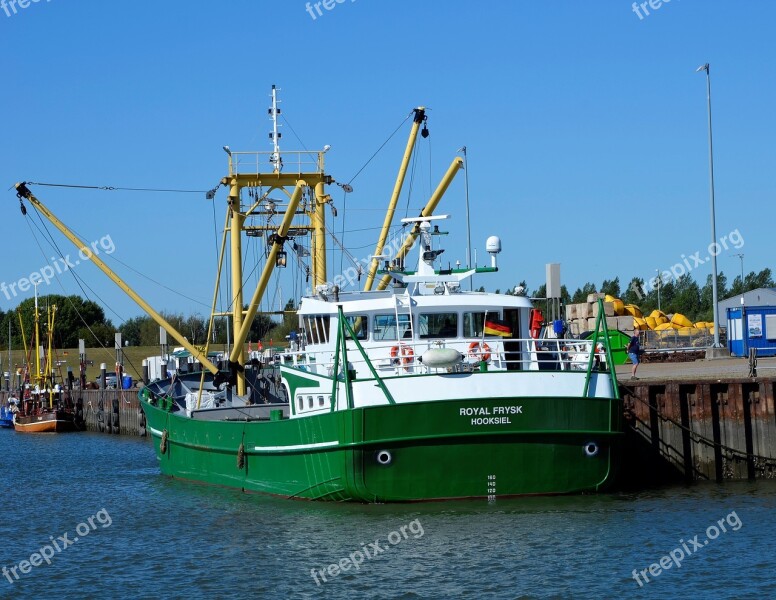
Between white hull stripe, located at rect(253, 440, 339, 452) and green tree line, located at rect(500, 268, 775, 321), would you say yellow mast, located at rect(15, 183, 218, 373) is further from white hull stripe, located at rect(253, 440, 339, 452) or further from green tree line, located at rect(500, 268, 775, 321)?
green tree line, located at rect(500, 268, 775, 321)

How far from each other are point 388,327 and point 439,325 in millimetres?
980

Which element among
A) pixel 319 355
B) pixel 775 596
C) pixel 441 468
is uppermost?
pixel 319 355

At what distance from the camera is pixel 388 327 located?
74.0 feet

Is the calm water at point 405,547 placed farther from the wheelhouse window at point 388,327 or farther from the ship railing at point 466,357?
the wheelhouse window at point 388,327

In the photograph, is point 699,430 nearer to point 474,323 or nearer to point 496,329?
point 496,329

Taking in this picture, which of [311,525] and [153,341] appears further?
[153,341]

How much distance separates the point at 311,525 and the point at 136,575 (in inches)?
139

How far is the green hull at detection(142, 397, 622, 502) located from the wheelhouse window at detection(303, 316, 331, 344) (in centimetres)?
282

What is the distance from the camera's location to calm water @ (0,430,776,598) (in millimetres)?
15656

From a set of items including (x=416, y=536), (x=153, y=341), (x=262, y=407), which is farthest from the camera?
(x=153, y=341)

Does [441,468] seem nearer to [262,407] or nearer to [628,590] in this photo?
[628,590]

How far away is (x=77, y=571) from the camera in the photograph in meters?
17.8

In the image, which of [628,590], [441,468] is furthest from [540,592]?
[441,468]

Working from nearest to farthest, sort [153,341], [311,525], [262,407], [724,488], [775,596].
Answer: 1. [775,596]
2. [311,525]
3. [724,488]
4. [262,407]
5. [153,341]
